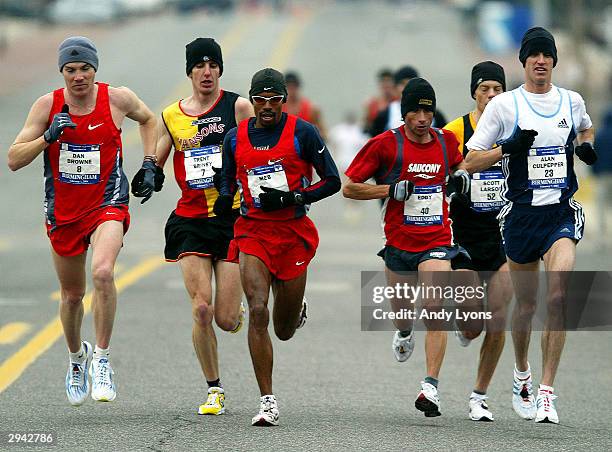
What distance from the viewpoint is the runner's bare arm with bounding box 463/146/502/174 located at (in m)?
10.3

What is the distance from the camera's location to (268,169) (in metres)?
10.0

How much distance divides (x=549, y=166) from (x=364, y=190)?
1.20m

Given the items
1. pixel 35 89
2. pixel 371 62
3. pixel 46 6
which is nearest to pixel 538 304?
pixel 35 89

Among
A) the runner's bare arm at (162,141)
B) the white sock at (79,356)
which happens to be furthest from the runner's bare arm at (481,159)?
the white sock at (79,356)

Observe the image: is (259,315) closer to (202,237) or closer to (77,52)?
(202,237)

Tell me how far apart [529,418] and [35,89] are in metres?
45.0

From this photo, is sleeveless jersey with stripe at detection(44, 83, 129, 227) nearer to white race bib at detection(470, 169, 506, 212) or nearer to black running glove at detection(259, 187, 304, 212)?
black running glove at detection(259, 187, 304, 212)

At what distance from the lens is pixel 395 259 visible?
34.8 feet

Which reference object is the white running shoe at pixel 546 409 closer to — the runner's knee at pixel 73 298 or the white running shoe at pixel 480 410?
the white running shoe at pixel 480 410

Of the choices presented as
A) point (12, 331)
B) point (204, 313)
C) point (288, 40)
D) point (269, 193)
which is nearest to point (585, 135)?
point (269, 193)

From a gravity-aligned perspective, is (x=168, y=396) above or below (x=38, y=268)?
below

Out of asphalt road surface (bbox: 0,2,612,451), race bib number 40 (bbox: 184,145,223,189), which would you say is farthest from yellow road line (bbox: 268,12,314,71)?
race bib number 40 (bbox: 184,145,223,189)

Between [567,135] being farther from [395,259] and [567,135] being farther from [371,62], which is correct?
[371,62]

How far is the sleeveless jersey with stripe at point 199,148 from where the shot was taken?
1073cm
